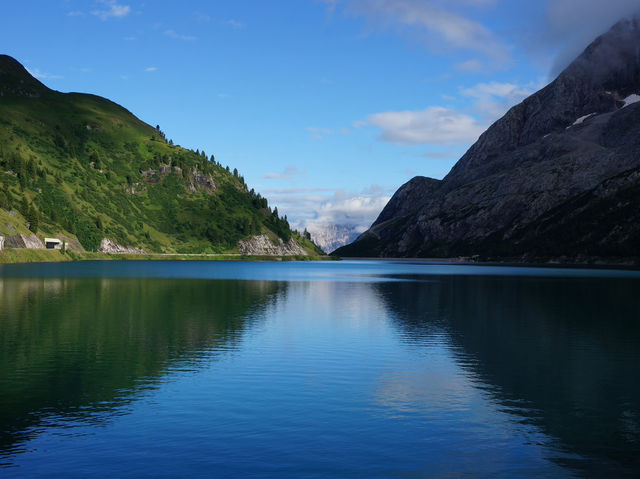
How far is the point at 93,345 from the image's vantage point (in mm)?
54844

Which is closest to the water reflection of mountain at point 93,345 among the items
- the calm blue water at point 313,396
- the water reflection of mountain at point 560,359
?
the calm blue water at point 313,396

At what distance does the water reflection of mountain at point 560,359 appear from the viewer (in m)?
30.4

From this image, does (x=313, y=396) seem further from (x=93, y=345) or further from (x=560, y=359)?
(x=93, y=345)

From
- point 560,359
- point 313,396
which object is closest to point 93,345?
point 313,396

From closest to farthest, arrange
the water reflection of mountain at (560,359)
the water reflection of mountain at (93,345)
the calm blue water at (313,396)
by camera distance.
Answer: the calm blue water at (313,396) → the water reflection of mountain at (560,359) → the water reflection of mountain at (93,345)

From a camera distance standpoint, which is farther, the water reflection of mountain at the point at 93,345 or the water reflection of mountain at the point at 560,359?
the water reflection of mountain at the point at 93,345

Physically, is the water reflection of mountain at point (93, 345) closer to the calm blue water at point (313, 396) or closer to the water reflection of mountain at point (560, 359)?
the calm blue water at point (313, 396)

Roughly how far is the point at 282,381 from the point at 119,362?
13484mm

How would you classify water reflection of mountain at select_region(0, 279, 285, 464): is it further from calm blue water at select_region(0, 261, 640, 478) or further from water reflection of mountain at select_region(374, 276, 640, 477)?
water reflection of mountain at select_region(374, 276, 640, 477)

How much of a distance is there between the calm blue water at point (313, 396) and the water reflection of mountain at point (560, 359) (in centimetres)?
18

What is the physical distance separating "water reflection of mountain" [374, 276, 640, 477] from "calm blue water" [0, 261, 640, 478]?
175 mm

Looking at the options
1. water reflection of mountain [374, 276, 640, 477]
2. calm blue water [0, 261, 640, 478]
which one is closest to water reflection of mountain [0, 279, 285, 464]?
calm blue water [0, 261, 640, 478]

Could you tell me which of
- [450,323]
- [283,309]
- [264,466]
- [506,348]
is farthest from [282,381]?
[283,309]

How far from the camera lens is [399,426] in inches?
1249
